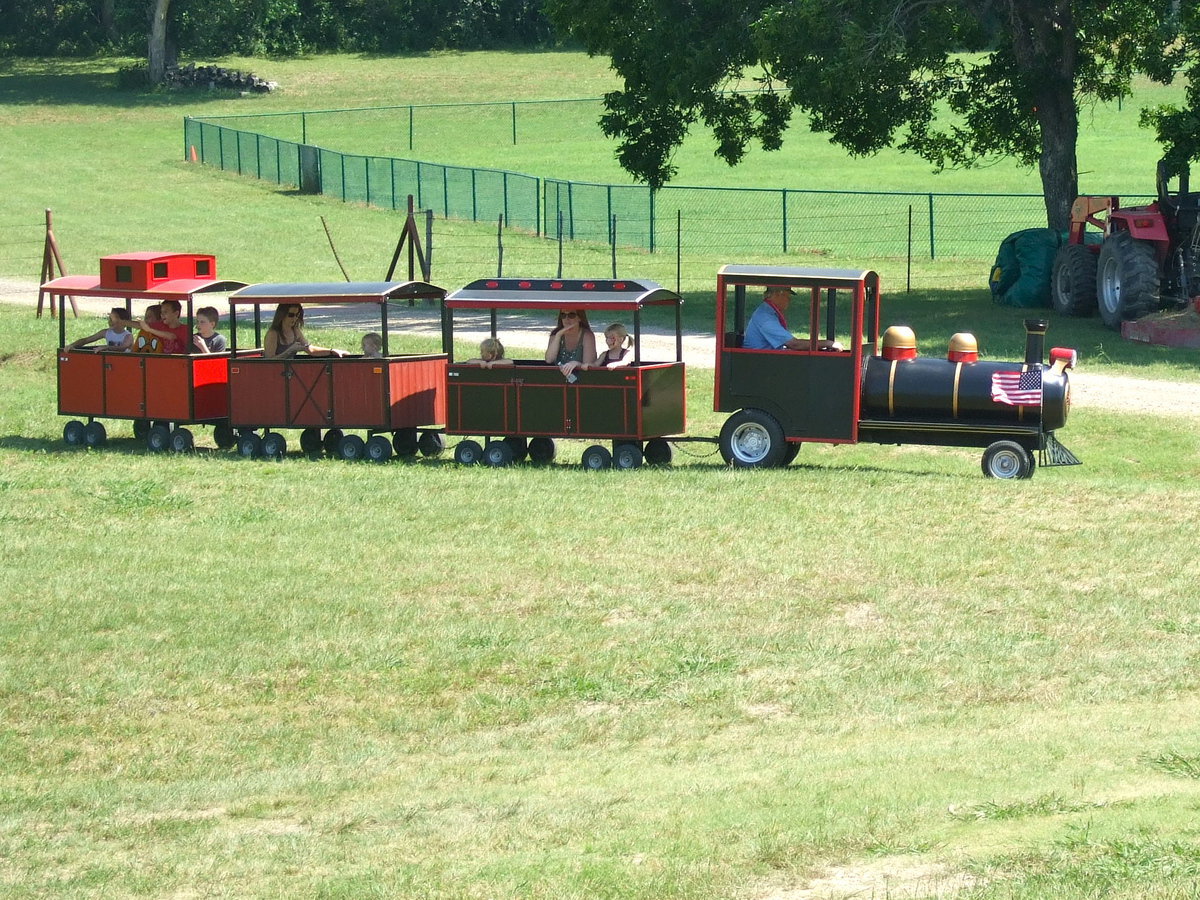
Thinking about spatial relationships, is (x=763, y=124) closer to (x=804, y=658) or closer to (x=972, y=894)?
(x=804, y=658)

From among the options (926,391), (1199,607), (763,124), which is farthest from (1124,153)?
(1199,607)

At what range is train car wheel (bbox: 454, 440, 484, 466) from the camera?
19.1 meters

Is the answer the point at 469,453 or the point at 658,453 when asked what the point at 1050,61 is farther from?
the point at 469,453

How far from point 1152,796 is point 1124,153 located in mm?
63269

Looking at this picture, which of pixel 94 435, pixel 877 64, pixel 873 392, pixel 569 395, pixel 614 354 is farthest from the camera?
pixel 877 64

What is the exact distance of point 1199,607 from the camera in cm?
1266

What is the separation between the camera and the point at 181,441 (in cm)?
2028

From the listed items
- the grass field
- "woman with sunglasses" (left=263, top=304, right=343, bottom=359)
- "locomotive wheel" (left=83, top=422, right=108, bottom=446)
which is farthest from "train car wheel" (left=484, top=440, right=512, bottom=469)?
"locomotive wheel" (left=83, top=422, right=108, bottom=446)

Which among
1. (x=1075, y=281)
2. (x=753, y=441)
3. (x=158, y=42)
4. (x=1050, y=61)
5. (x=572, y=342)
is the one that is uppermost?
(x=158, y=42)

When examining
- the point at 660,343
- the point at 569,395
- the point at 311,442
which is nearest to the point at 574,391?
the point at 569,395

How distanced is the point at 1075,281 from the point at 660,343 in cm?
804

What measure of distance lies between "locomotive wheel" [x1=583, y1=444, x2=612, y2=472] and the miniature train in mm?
15

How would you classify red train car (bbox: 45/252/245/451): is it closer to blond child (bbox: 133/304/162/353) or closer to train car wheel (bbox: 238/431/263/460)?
blond child (bbox: 133/304/162/353)

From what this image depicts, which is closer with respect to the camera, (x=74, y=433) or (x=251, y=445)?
(x=251, y=445)
